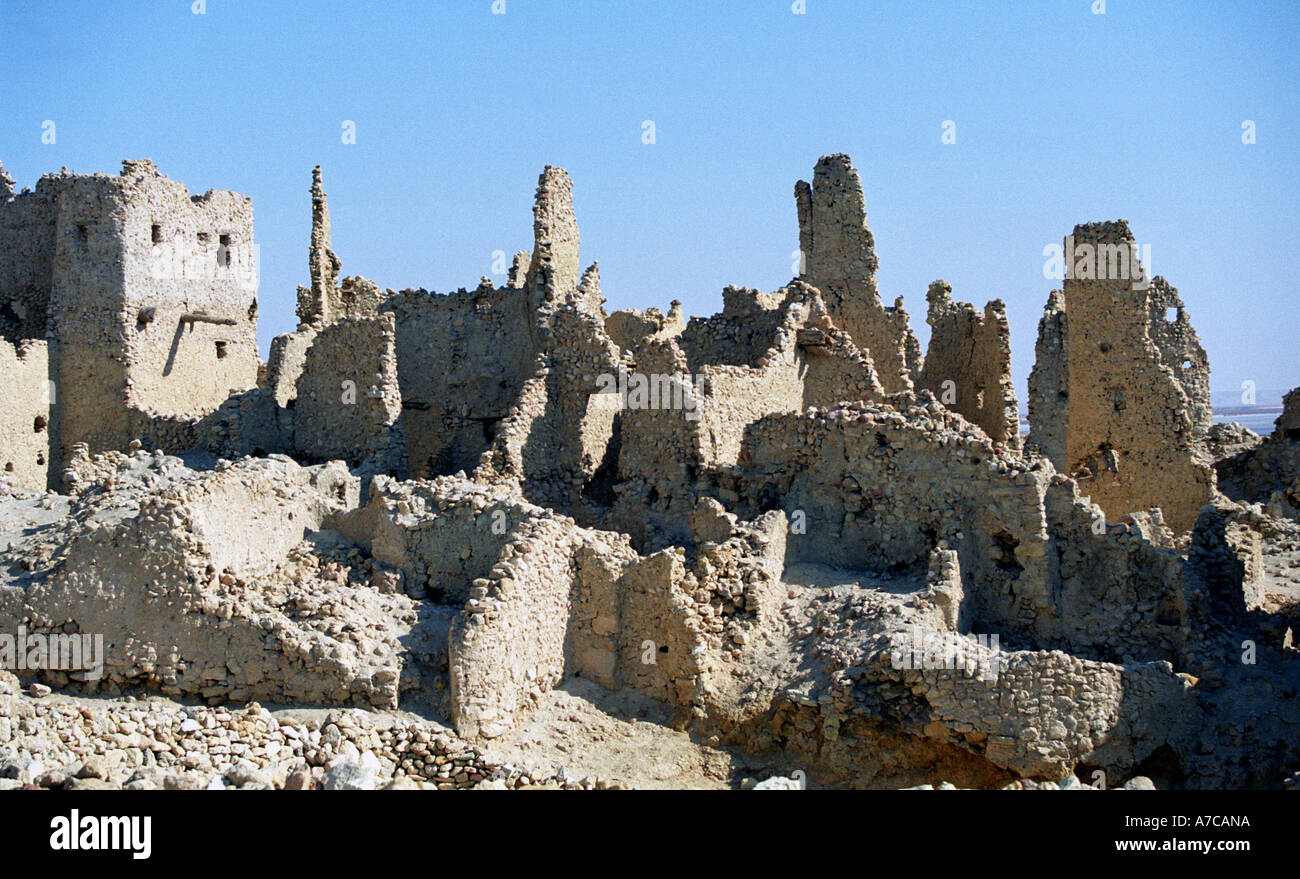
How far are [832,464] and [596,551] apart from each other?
123 inches

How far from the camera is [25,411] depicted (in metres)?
21.0

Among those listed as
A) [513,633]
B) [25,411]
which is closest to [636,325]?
[25,411]

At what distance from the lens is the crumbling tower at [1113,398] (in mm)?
21328

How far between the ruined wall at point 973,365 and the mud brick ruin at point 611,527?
2.3 inches

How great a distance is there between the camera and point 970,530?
1584 cm

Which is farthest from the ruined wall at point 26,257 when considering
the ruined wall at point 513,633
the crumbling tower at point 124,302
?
the ruined wall at point 513,633

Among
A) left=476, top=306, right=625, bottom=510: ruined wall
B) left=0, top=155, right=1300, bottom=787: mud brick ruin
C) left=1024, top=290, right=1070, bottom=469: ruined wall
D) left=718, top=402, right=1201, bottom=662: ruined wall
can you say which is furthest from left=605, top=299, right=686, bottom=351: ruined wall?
left=718, top=402, right=1201, bottom=662: ruined wall

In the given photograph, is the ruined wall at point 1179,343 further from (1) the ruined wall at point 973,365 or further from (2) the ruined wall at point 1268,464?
(1) the ruined wall at point 973,365

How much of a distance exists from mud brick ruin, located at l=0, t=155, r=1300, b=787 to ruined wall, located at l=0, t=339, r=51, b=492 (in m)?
0.05

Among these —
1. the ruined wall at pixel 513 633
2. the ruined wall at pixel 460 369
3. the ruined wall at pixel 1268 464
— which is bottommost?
the ruined wall at pixel 513 633

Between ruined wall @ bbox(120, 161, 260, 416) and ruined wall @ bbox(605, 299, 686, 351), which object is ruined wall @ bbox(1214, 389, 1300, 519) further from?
ruined wall @ bbox(120, 161, 260, 416)

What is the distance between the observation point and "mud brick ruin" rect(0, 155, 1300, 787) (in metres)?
13.3

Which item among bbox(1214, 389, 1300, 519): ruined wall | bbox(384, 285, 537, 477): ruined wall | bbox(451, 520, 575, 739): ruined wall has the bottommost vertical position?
bbox(451, 520, 575, 739): ruined wall

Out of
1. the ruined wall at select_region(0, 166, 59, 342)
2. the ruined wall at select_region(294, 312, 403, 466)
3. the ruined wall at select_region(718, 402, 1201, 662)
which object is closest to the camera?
the ruined wall at select_region(718, 402, 1201, 662)
